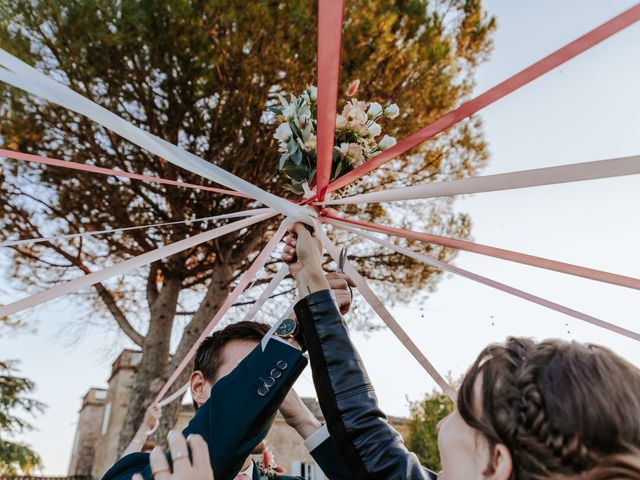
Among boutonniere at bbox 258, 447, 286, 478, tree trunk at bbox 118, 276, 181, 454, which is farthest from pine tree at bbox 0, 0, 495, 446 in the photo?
boutonniere at bbox 258, 447, 286, 478

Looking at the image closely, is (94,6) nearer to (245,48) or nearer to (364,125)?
(245,48)

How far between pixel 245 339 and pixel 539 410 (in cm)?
128

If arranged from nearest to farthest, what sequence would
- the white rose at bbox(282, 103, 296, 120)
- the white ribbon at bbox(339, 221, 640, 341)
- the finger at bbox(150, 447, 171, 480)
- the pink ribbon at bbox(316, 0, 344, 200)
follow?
the finger at bbox(150, 447, 171, 480), the pink ribbon at bbox(316, 0, 344, 200), the white ribbon at bbox(339, 221, 640, 341), the white rose at bbox(282, 103, 296, 120)

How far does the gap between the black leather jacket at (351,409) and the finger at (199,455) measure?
415 mm

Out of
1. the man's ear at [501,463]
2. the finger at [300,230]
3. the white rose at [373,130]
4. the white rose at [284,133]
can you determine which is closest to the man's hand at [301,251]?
the finger at [300,230]

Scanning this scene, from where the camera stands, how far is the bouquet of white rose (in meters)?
2.19

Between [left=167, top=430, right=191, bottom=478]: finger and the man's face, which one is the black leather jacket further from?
the man's face

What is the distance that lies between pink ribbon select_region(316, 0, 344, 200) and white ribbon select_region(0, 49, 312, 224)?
22 cm

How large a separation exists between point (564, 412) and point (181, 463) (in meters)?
0.71

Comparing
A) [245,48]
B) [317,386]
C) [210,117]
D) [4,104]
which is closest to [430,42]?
[245,48]

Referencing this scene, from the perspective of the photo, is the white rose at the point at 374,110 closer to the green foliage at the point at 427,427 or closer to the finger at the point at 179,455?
the finger at the point at 179,455

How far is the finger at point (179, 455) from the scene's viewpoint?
91cm

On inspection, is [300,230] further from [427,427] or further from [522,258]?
[427,427]

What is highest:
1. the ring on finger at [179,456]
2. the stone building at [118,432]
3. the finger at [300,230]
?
the finger at [300,230]
